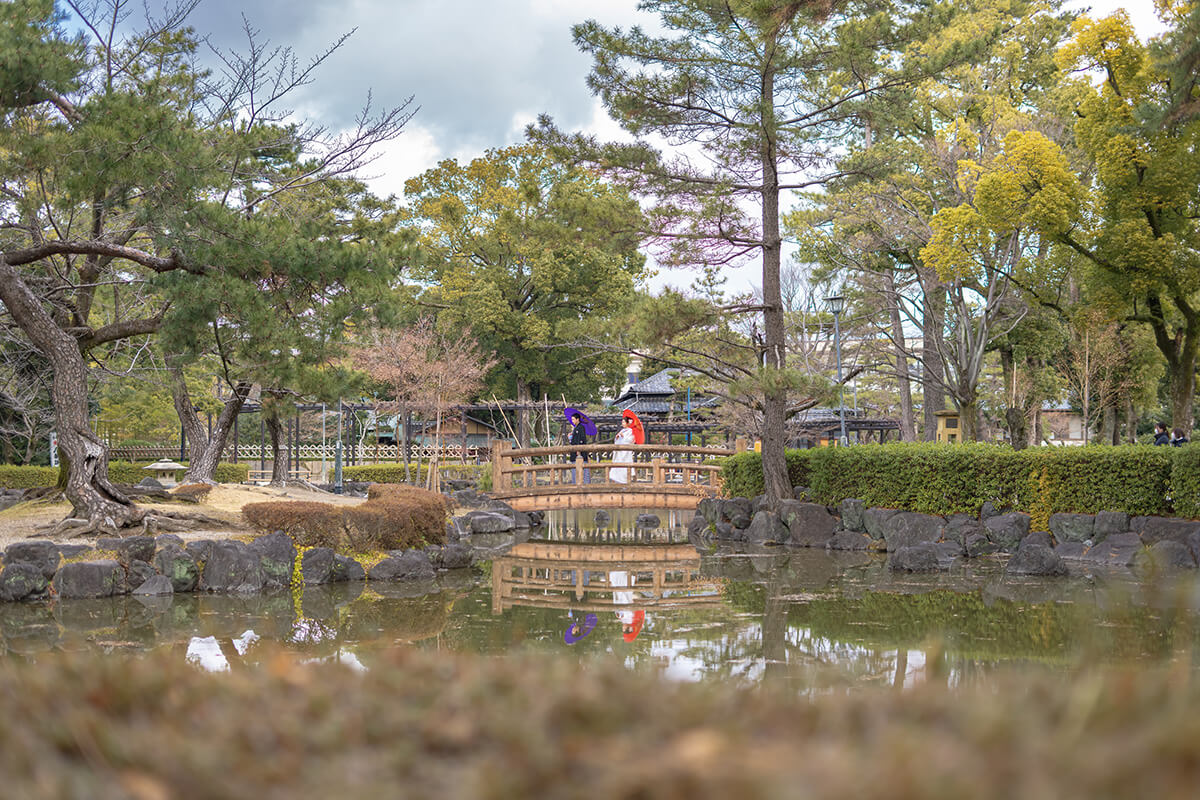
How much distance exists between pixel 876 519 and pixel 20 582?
937 centimetres

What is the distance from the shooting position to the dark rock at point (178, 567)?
27.8 ft

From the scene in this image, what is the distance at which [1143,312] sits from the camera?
14.5 meters

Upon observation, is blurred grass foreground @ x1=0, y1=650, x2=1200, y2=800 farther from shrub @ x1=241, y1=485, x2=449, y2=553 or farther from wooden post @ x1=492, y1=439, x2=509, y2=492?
wooden post @ x1=492, y1=439, x2=509, y2=492

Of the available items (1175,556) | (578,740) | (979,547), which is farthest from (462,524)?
(578,740)

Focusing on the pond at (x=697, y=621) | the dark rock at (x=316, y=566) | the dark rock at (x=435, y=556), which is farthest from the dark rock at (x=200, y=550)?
the dark rock at (x=435, y=556)

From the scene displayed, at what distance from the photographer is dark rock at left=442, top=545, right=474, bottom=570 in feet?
33.9

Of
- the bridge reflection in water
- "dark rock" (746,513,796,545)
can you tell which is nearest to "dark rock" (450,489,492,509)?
the bridge reflection in water

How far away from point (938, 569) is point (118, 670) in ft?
29.7

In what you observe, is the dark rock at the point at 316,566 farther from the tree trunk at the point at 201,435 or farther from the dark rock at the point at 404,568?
the tree trunk at the point at 201,435

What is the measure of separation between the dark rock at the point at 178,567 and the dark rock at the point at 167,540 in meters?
0.16

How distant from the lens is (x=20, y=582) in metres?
7.87

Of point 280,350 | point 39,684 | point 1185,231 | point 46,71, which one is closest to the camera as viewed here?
point 39,684

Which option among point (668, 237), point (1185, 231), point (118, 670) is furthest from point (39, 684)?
point (1185, 231)

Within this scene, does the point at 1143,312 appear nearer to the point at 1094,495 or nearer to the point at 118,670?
the point at 1094,495
